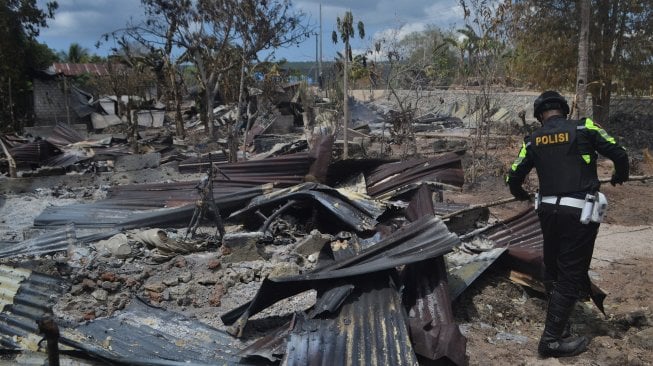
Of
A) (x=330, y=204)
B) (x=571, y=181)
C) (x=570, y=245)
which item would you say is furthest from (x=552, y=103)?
(x=330, y=204)

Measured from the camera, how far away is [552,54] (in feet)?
45.8

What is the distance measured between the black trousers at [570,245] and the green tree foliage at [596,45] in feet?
35.5

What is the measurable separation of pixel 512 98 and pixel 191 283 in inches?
738

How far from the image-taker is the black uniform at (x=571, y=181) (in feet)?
Result: 11.6

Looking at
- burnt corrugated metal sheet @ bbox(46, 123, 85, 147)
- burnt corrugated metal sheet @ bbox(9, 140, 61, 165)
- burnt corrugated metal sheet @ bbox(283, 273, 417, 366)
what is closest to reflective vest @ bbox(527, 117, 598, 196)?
burnt corrugated metal sheet @ bbox(283, 273, 417, 366)

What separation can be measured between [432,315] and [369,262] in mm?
615

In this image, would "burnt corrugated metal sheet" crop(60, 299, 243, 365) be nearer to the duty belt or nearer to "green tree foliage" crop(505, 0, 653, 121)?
the duty belt

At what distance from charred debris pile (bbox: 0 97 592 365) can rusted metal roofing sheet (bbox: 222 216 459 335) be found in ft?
0.03

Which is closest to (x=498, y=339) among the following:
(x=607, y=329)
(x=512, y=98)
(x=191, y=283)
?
(x=607, y=329)

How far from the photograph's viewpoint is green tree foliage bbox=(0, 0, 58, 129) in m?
20.0

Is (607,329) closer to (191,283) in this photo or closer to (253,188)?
(191,283)

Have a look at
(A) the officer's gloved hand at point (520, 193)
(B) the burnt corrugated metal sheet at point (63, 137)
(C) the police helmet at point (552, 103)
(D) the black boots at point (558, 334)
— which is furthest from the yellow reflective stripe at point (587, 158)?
(B) the burnt corrugated metal sheet at point (63, 137)

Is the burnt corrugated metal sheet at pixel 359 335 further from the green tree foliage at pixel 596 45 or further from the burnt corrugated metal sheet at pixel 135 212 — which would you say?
the green tree foliage at pixel 596 45

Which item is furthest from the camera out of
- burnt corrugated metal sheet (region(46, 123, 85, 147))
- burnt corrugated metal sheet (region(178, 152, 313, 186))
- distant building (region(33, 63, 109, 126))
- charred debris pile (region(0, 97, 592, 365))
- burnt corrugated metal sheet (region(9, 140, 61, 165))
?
distant building (region(33, 63, 109, 126))
